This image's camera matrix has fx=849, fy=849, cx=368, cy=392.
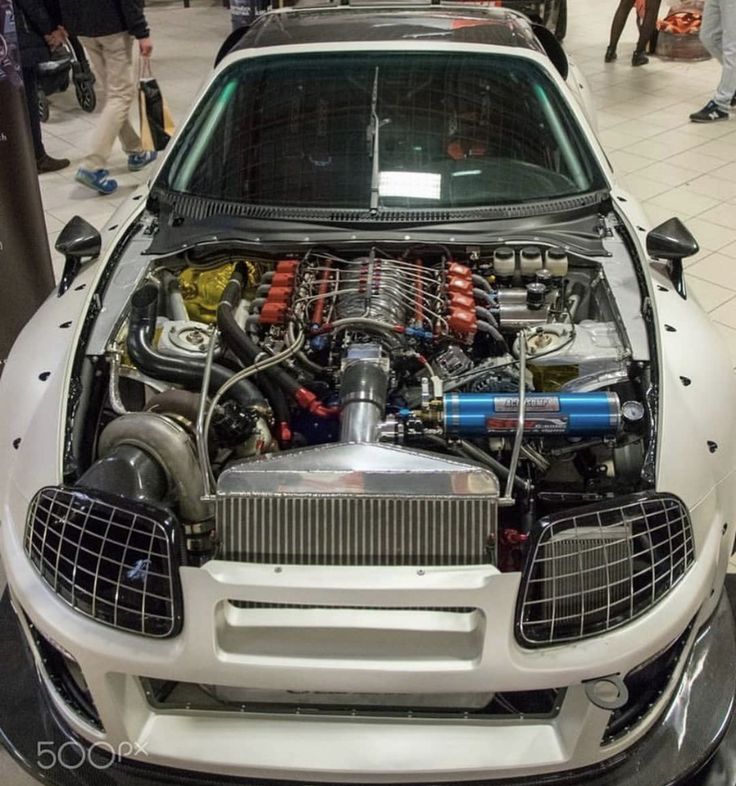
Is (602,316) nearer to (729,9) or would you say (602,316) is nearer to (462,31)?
(462,31)

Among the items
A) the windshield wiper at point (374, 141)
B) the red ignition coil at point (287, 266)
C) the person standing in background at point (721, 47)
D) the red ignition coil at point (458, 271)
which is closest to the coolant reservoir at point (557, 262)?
the red ignition coil at point (458, 271)

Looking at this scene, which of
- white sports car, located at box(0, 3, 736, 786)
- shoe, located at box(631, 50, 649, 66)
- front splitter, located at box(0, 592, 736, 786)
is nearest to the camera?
white sports car, located at box(0, 3, 736, 786)

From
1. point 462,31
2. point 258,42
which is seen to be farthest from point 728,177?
point 258,42

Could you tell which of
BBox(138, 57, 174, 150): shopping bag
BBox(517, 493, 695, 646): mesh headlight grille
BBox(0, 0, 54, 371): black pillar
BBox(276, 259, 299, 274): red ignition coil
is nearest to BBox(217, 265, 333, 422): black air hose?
BBox(276, 259, 299, 274): red ignition coil

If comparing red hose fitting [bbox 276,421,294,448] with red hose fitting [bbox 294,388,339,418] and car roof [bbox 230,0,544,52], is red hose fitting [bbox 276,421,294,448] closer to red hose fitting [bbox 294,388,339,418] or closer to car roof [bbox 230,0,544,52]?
red hose fitting [bbox 294,388,339,418]

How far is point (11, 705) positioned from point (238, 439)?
0.75 metres

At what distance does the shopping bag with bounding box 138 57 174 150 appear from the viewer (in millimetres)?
5012

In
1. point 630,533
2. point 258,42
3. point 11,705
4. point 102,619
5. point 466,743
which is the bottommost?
point 11,705

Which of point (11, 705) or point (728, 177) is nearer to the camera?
point (11, 705)

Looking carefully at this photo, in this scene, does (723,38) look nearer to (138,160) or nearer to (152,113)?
(152,113)

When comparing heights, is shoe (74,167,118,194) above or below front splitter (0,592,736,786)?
below

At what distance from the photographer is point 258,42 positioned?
9.39 ft

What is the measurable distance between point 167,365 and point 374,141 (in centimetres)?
104

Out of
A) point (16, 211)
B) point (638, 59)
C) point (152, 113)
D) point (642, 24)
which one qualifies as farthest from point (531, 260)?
point (642, 24)
